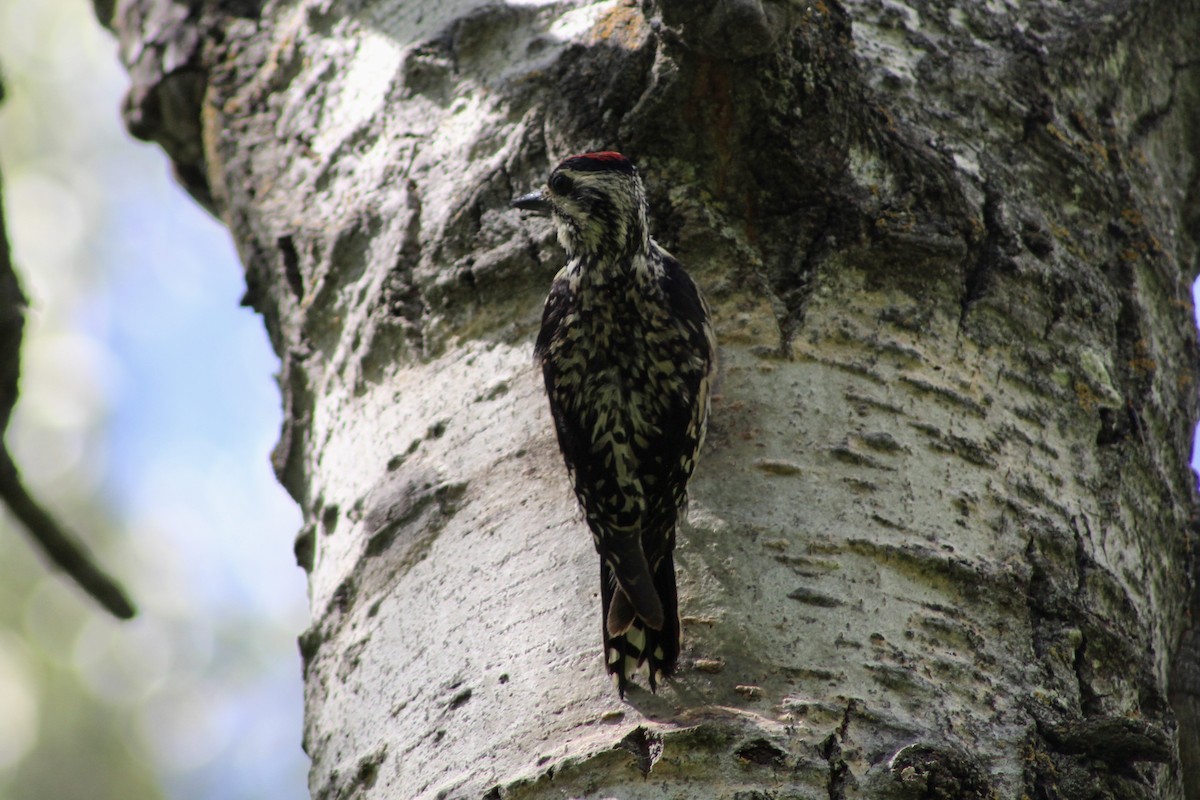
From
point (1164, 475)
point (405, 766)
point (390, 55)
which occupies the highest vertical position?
point (390, 55)

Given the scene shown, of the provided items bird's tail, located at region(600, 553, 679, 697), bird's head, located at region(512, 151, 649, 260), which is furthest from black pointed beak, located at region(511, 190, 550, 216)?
bird's tail, located at region(600, 553, 679, 697)

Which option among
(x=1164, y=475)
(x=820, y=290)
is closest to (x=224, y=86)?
(x=820, y=290)

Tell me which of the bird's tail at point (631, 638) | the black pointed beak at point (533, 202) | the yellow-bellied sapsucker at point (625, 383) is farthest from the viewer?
the black pointed beak at point (533, 202)

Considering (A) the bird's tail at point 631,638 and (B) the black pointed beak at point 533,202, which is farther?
(B) the black pointed beak at point 533,202

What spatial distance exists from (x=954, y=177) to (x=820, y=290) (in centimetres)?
44

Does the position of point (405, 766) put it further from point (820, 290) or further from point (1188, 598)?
point (1188, 598)

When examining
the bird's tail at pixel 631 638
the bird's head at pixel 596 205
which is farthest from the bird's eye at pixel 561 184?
the bird's tail at pixel 631 638

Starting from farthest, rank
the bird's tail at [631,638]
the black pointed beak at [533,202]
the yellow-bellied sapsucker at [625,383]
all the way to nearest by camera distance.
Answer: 1. the black pointed beak at [533,202]
2. the yellow-bellied sapsucker at [625,383]
3. the bird's tail at [631,638]

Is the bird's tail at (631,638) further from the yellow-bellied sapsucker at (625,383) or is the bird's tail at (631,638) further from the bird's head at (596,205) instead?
the bird's head at (596,205)

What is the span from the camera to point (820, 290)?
9.23 ft

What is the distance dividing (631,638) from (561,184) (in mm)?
1158

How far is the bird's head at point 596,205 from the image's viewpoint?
2.94 m

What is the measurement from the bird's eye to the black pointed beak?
0.09ft

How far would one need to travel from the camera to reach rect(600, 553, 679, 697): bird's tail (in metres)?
2.26
